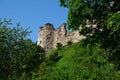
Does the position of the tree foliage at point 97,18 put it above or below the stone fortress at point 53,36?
below

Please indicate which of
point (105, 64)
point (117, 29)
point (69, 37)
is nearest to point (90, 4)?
point (117, 29)

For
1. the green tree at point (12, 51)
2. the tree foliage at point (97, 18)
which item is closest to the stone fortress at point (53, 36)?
the green tree at point (12, 51)

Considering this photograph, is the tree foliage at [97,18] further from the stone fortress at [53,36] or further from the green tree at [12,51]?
the stone fortress at [53,36]

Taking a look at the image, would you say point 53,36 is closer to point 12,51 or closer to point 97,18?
point 12,51

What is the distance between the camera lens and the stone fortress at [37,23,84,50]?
107794 millimetres

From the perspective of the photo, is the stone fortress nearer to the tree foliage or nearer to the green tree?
the green tree

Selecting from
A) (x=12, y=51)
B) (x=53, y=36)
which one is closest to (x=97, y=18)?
(x=12, y=51)

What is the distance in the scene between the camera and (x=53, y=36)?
116 meters

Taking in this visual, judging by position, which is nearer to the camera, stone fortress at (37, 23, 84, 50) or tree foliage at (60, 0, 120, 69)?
tree foliage at (60, 0, 120, 69)

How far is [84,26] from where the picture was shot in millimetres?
24375

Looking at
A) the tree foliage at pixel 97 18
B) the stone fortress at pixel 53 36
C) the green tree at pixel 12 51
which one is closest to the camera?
the tree foliage at pixel 97 18

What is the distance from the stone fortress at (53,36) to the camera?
107794 mm

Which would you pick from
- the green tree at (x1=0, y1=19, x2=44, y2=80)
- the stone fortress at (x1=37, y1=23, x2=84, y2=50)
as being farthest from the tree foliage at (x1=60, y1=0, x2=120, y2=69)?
the stone fortress at (x1=37, y1=23, x2=84, y2=50)

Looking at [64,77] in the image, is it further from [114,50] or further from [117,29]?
[117,29]
